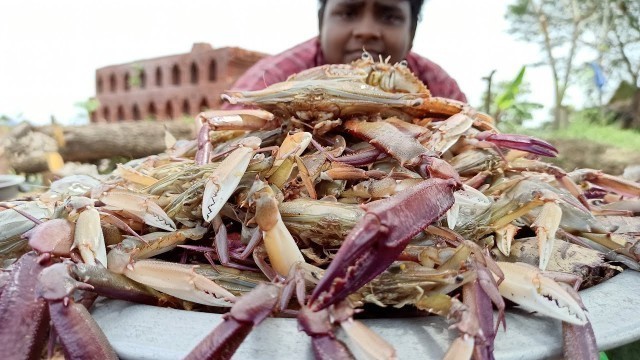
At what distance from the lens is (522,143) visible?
113 centimetres

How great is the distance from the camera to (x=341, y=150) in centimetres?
108

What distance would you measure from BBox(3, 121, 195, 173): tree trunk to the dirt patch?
4437mm

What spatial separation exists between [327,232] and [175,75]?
8.98 metres

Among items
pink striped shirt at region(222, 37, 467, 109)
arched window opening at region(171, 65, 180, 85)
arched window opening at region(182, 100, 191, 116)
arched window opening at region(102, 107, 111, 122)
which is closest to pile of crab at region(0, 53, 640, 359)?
pink striped shirt at region(222, 37, 467, 109)

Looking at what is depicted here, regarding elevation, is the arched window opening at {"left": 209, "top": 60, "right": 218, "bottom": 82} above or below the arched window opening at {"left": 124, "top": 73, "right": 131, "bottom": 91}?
above

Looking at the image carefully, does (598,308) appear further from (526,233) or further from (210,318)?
(210,318)

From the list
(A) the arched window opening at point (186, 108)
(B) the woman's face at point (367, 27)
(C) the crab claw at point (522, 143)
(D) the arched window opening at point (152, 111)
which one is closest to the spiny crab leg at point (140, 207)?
(C) the crab claw at point (522, 143)

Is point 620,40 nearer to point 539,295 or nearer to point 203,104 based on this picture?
point 203,104

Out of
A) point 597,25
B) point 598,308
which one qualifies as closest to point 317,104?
point 598,308

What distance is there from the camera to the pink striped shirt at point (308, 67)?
103 inches

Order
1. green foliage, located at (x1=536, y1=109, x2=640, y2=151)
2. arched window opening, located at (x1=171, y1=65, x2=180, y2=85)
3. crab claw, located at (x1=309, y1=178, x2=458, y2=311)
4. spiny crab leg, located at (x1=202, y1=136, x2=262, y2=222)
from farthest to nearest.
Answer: arched window opening, located at (x1=171, y1=65, x2=180, y2=85)
green foliage, located at (x1=536, y1=109, x2=640, y2=151)
spiny crab leg, located at (x1=202, y1=136, x2=262, y2=222)
crab claw, located at (x1=309, y1=178, x2=458, y2=311)

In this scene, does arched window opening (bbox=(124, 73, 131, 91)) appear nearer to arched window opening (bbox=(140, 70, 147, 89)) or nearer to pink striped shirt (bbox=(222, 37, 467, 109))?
arched window opening (bbox=(140, 70, 147, 89))

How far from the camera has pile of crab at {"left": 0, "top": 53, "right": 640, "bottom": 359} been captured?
699mm

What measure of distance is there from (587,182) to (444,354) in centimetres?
95
